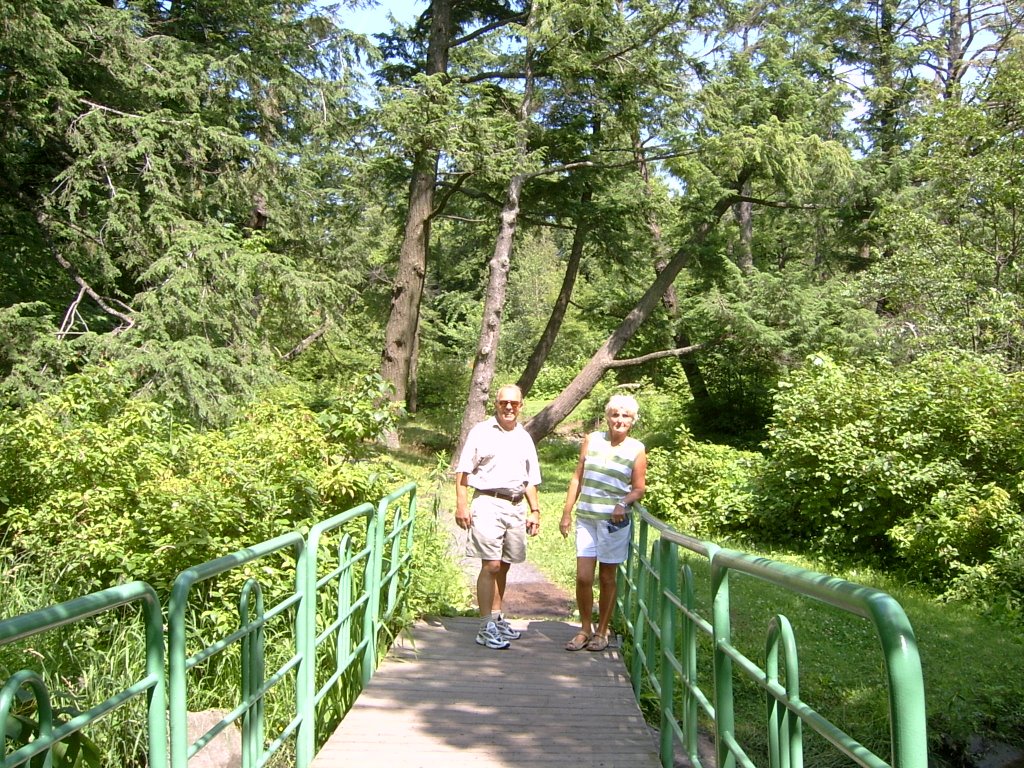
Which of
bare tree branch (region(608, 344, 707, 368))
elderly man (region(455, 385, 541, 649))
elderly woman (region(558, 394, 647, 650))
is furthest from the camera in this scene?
bare tree branch (region(608, 344, 707, 368))

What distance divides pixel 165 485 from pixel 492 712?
2.73 m

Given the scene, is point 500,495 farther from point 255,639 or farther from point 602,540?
point 255,639

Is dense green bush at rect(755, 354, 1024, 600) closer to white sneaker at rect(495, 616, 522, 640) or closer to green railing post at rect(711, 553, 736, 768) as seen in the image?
white sneaker at rect(495, 616, 522, 640)

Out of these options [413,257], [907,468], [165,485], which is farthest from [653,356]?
[165,485]

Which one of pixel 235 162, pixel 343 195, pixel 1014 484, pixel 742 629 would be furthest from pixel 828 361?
pixel 343 195

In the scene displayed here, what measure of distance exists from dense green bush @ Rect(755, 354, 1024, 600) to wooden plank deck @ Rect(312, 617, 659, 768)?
18.3 feet

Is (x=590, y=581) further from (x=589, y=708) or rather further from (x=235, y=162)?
(x=235, y=162)

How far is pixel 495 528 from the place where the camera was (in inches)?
231

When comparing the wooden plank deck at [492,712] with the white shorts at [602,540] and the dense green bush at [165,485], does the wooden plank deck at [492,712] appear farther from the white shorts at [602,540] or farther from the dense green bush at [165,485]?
the dense green bush at [165,485]

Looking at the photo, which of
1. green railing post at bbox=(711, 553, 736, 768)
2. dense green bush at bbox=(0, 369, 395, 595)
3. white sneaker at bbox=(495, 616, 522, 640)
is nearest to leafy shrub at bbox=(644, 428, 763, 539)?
white sneaker at bbox=(495, 616, 522, 640)

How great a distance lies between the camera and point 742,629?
303 inches

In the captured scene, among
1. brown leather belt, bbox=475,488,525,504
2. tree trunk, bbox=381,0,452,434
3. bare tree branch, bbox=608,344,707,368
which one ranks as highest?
tree trunk, bbox=381,0,452,434

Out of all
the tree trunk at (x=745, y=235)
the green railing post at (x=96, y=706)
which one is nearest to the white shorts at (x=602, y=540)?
the green railing post at (x=96, y=706)

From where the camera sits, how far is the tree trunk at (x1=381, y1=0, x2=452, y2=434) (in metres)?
18.8
